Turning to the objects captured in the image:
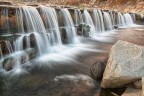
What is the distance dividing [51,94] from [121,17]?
22166mm

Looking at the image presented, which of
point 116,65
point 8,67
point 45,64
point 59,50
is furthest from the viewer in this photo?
point 59,50

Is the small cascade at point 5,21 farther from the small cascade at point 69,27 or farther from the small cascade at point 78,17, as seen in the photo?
the small cascade at point 78,17

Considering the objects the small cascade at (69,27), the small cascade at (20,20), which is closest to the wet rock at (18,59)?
the small cascade at (20,20)

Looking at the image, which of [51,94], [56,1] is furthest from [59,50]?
[56,1]

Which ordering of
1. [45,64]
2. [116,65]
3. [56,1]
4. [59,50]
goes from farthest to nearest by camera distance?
[56,1] < [59,50] < [45,64] < [116,65]

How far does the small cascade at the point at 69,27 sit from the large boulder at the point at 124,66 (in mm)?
8298

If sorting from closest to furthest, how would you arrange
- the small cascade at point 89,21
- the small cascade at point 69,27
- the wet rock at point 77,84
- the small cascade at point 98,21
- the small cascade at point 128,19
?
1. the wet rock at point 77,84
2. the small cascade at point 69,27
3. the small cascade at point 89,21
4. the small cascade at point 98,21
5. the small cascade at point 128,19

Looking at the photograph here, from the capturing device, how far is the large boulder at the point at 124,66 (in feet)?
21.8

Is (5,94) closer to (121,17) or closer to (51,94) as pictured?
(51,94)

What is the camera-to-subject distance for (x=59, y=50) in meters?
13.2

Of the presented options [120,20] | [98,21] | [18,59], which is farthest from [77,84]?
[120,20]

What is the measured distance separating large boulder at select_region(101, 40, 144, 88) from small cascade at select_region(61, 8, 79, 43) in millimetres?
8298

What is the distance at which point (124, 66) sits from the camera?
21.9 ft

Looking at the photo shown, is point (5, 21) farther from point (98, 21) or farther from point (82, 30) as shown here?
point (98, 21)
